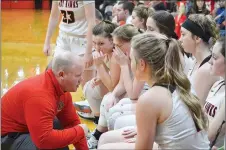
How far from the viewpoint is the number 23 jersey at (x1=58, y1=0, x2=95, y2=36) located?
4738mm

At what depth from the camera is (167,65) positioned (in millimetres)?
2527

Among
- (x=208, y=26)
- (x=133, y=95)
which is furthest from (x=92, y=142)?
(x=208, y=26)

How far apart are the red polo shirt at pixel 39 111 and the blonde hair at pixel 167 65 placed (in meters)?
0.70

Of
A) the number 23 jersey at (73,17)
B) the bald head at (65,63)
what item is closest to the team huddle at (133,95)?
the bald head at (65,63)

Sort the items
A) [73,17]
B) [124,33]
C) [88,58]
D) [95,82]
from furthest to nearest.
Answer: [73,17] < [88,58] < [95,82] < [124,33]

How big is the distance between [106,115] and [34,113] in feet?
3.70

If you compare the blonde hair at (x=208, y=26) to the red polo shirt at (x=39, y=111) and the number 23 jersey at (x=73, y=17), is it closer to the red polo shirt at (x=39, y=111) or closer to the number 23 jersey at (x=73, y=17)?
the red polo shirt at (x=39, y=111)

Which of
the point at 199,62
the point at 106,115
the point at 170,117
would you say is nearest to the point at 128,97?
the point at 106,115

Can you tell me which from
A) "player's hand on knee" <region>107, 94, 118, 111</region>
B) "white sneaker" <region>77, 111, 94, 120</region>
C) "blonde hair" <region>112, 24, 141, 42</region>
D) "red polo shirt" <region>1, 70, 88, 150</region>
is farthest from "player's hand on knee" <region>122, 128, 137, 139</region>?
"white sneaker" <region>77, 111, 94, 120</region>

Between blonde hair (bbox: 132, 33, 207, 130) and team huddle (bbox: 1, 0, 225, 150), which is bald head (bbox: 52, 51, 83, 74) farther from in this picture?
blonde hair (bbox: 132, 33, 207, 130)

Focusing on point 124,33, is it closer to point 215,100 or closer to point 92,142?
point 92,142

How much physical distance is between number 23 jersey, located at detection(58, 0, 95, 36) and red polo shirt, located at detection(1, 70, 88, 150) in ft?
5.73

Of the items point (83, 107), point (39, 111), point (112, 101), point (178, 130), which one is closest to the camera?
point (178, 130)

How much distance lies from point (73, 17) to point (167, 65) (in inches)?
97.3
